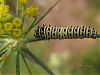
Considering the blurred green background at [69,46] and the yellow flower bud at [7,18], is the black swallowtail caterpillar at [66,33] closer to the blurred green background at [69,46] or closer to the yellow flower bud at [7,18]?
the yellow flower bud at [7,18]

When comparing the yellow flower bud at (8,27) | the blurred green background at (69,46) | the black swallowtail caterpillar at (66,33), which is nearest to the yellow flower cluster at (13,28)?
the yellow flower bud at (8,27)

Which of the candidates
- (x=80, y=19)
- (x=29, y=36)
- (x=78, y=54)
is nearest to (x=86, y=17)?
(x=80, y=19)

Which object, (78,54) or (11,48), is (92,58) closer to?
(78,54)

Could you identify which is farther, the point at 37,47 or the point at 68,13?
the point at 68,13

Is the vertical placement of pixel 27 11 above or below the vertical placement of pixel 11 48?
above

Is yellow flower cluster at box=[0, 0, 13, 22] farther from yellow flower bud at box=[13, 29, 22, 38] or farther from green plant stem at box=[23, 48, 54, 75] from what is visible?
green plant stem at box=[23, 48, 54, 75]

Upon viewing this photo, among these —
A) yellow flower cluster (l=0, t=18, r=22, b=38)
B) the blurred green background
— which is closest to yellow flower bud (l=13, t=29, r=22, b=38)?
yellow flower cluster (l=0, t=18, r=22, b=38)

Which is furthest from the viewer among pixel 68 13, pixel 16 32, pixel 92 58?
pixel 68 13
